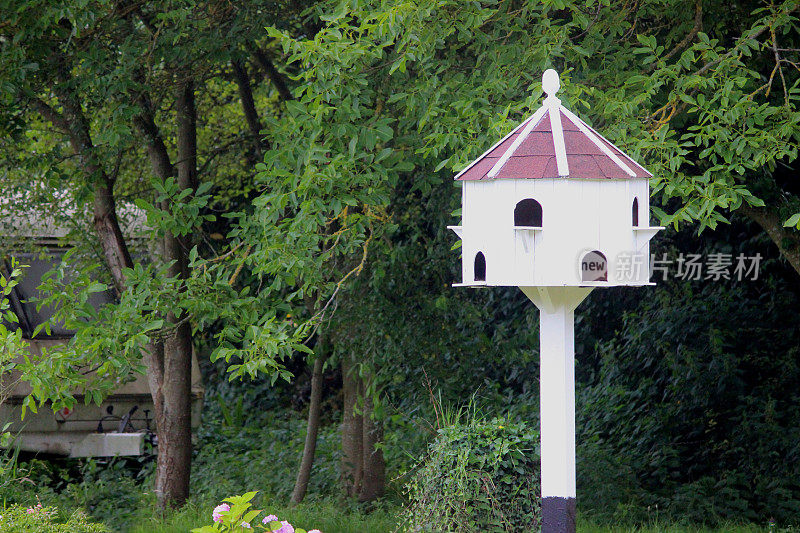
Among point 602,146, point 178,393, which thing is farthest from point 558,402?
point 178,393

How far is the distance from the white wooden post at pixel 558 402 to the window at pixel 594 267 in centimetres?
8

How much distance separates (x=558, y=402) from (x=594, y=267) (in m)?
0.60

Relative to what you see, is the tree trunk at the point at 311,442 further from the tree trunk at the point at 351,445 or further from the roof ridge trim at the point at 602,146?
the roof ridge trim at the point at 602,146

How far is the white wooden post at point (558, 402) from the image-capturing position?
379cm

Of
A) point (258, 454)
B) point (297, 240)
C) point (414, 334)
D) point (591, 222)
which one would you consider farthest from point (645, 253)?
point (258, 454)

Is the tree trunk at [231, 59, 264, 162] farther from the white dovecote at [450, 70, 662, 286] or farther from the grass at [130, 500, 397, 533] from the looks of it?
the white dovecote at [450, 70, 662, 286]

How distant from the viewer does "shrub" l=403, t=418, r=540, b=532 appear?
4.56 m

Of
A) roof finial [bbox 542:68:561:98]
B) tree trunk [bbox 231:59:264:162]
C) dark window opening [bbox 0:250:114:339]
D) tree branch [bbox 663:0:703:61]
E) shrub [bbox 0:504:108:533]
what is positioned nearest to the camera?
roof finial [bbox 542:68:561:98]

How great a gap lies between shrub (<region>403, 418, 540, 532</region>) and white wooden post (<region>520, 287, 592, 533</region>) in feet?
2.54

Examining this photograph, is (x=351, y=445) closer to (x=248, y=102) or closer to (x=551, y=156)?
(x=248, y=102)

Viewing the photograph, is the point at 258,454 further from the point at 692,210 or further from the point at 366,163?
the point at 692,210

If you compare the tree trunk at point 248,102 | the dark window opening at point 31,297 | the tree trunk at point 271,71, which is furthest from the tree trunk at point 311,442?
the tree trunk at point 271,71

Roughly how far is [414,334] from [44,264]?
4.27 metres

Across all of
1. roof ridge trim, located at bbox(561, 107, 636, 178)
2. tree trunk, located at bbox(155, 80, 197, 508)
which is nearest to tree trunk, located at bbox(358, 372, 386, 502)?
tree trunk, located at bbox(155, 80, 197, 508)
